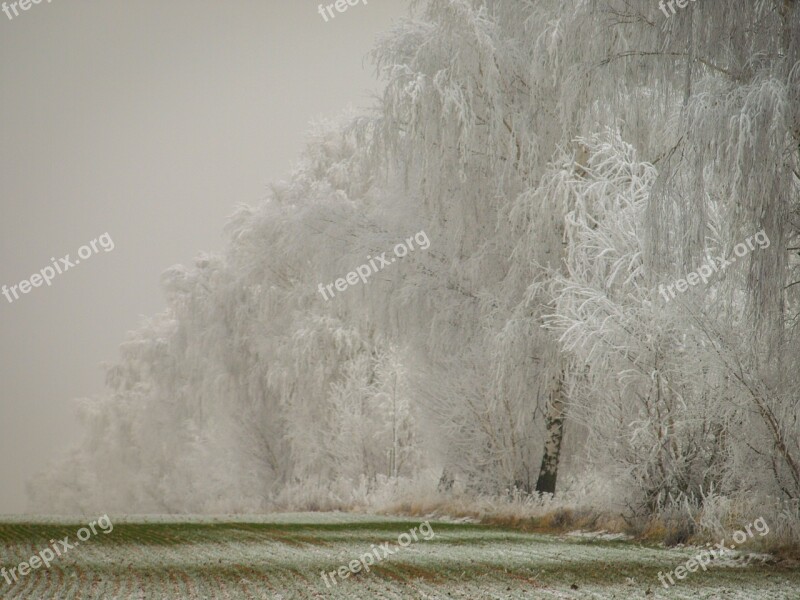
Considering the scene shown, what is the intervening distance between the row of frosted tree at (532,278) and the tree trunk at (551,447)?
0.14 feet

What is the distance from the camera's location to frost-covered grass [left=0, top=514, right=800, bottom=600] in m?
9.20

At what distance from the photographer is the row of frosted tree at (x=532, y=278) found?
10.3 m

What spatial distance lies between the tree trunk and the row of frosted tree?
4cm

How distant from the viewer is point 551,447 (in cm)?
1919

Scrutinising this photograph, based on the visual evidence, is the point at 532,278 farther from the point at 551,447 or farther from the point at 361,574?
the point at 361,574

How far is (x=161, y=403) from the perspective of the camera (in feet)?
136

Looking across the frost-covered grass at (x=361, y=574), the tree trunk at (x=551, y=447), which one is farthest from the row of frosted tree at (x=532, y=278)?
the frost-covered grass at (x=361, y=574)

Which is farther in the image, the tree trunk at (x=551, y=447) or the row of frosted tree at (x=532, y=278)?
the tree trunk at (x=551, y=447)

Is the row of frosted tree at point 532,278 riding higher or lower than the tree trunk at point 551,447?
higher

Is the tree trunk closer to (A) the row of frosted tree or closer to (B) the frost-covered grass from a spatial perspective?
(A) the row of frosted tree

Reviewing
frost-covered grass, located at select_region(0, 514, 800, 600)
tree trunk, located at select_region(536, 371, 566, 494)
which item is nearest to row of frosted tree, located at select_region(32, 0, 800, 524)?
tree trunk, located at select_region(536, 371, 566, 494)


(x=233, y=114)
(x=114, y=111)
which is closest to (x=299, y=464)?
(x=233, y=114)

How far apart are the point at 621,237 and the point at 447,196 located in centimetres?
568

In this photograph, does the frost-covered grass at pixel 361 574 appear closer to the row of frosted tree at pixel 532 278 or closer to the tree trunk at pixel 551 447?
the row of frosted tree at pixel 532 278
